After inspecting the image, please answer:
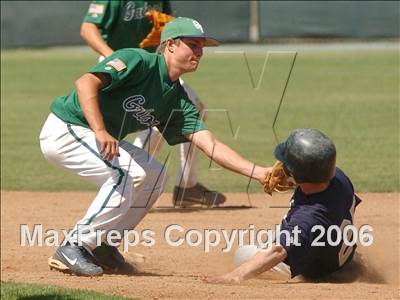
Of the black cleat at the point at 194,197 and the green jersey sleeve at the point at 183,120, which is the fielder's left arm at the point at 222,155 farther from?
the black cleat at the point at 194,197

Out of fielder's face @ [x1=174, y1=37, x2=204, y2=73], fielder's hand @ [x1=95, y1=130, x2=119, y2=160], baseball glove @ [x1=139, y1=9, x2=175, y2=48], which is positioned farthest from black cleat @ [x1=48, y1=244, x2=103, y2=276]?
baseball glove @ [x1=139, y1=9, x2=175, y2=48]

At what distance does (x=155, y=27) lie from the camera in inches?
358

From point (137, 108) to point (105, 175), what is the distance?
A: 0.48 meters

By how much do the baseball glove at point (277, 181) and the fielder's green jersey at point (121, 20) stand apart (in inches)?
138

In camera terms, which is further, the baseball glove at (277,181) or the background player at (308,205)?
the baseball glove at (277,181)

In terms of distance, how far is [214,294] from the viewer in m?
5.34

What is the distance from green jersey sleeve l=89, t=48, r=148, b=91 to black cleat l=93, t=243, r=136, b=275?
1.12 m

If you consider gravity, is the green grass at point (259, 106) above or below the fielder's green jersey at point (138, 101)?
below

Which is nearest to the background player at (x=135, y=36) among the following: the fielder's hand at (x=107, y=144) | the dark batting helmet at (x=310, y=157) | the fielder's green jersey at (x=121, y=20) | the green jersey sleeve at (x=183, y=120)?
the fielder's green jersey at (x=121, y=20)

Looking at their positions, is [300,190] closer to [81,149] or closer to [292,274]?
[292,274]

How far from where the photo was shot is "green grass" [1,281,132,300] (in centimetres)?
534

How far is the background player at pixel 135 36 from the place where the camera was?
905 cm

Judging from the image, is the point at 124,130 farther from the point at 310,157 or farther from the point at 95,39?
the point at 95,39

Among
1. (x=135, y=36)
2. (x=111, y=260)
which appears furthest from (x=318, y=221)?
(x=135, y=36)
